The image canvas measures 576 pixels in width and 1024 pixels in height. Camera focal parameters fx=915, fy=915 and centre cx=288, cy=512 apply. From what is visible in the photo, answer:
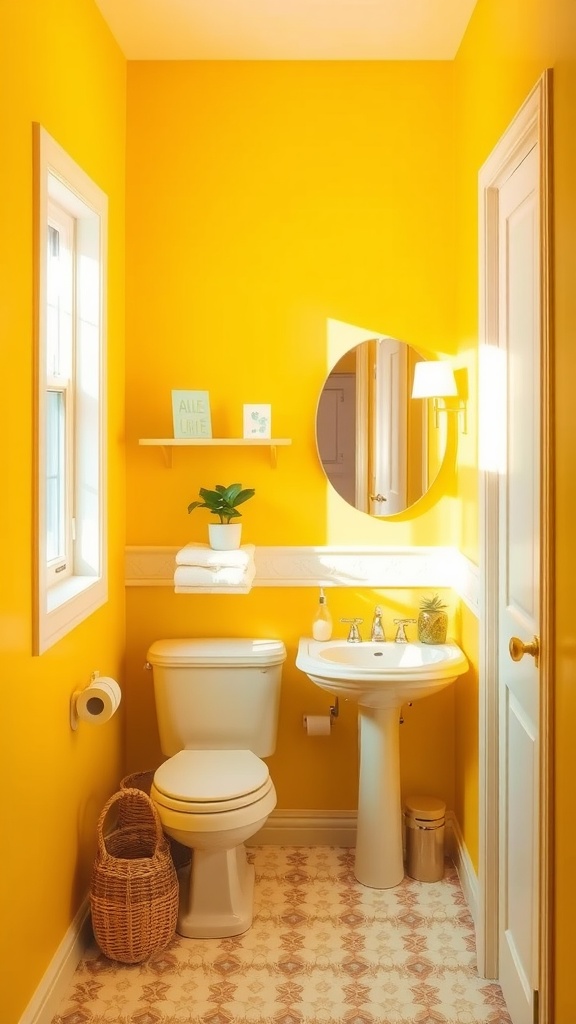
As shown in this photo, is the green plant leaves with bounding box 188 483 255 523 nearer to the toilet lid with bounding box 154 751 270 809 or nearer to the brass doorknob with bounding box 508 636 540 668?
the toilet lid with bounding box 154 751 270 809

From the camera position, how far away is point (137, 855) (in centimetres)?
291

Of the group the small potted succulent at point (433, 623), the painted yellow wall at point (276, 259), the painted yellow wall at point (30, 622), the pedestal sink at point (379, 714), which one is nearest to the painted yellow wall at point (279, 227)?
Answer: the painted yellow wall at point (276, 259)

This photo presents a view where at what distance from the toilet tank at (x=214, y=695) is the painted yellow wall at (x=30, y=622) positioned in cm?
25

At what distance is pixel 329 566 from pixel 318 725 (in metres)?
0.56

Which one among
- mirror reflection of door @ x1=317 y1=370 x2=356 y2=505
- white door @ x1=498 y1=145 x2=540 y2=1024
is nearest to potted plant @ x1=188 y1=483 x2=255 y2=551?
mirror reflection of door @ x1=317 y1=370 x2=356 y2=505

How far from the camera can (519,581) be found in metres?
2.31

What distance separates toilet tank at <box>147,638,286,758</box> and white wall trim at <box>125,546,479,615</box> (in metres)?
0.31

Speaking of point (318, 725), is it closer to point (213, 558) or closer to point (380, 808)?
point (380, 808)

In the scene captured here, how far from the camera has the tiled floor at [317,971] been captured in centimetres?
237

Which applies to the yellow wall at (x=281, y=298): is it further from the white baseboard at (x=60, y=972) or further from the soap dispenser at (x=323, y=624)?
the white baseboard at (x=60, y=972)

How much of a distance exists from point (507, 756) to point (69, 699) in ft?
3.93

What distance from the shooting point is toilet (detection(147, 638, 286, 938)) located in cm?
266

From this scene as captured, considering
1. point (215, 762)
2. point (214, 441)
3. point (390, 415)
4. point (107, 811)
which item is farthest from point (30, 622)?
point (390, 415)

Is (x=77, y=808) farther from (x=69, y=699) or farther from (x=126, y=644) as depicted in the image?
(x=126, y=644)
